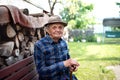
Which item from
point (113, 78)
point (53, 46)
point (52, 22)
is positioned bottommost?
point (113, 78)

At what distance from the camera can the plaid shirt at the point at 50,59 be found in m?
3.45

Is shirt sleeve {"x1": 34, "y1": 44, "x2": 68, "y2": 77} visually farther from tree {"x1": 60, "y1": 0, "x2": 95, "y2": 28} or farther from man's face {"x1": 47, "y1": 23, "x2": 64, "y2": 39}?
tree {"x1": 60, "y1": 0, "x2": 95, "y2": 28}

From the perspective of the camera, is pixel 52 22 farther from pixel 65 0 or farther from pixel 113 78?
pixel 65 0

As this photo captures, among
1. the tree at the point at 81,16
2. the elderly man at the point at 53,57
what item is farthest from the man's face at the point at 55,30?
the tree at the point at 81,16

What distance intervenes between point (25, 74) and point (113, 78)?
3.46 metres

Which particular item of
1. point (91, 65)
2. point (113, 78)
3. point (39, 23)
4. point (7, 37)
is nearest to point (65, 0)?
point (91, 65)

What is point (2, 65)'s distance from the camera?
3926 mm

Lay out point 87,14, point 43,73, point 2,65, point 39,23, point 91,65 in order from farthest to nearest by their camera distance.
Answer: point 87,14
point 91,65
point 39,23
point 2,65
point 43,73

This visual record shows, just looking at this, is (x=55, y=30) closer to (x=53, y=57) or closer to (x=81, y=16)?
(x=53, y=57)

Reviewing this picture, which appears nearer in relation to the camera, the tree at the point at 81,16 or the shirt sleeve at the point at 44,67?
the shirt sleeve at the point at 44,67

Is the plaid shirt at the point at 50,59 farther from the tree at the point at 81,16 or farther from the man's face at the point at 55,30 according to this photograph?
the tree at the point at 81,16

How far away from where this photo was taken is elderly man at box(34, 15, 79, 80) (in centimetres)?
345

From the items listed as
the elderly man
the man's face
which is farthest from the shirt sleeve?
the man's face

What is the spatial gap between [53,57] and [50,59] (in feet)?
0.18
